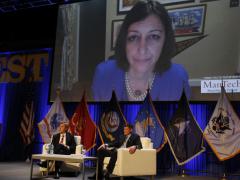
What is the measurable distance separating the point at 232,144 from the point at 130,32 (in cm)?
355

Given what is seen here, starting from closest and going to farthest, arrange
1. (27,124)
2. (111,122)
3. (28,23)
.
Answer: (111,122)
(27,124)
(28,23)

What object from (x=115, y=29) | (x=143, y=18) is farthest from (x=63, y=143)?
(x=143, y=18)

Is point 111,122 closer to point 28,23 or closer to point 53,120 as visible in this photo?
point 53,120

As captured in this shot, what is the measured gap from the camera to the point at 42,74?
11.6 meters

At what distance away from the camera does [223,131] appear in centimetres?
746

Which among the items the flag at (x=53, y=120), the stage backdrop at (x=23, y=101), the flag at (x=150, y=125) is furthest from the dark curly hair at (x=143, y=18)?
the flag at (x=53, y=120)

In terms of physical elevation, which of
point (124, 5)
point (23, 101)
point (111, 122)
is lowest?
point (111, 122)

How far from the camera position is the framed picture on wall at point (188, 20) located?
8224 mm

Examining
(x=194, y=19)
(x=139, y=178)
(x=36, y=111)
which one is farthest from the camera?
(x=36, y=111)

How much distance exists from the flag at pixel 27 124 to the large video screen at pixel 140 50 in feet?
5.15

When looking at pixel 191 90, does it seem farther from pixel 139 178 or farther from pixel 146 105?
pixel 139 178

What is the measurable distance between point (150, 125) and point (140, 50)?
179 cm

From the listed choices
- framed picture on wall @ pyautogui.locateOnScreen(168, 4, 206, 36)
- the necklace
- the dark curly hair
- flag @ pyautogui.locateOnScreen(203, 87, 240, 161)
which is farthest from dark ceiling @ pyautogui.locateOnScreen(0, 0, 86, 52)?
flag @ pyautogui.locateOnScreen(203, 87, 240, 161)

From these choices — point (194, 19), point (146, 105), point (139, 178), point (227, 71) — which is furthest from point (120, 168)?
point (194, 19)
